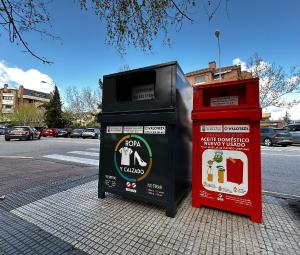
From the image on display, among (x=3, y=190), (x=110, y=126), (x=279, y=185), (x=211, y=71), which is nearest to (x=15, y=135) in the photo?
(x=3, y=190)

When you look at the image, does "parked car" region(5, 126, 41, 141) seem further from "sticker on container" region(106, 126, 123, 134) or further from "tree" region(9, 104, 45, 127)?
"tree" region(9, 104, 45, 127)

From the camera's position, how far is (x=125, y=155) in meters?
3.04

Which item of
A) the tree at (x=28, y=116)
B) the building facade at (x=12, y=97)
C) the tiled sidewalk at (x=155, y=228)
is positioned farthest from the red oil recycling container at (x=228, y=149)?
the building facade at (x=12, y=97)

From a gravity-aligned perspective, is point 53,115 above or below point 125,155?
above

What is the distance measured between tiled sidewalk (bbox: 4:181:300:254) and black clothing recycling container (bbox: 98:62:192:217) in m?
0.23

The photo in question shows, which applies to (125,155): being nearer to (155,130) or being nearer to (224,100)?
(155,130)

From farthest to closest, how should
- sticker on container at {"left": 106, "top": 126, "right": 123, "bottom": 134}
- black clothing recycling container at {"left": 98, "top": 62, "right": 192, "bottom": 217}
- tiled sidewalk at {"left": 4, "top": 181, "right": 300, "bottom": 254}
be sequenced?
1. sticker on container at {"left": 106, "top": 126, "right": 123, "bottom": 134}
2. black clothing recycling container at {"left": 98, "top": 62, "right": 192, "bottom": 217}
3. tiled sidewalk at {"left": 4, "top": 181, "right": 300, "bottom": 254}

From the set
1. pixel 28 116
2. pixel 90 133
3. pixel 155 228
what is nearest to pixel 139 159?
pixel 155 228

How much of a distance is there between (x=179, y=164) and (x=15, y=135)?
70.0 ft

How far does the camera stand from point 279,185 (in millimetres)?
4531

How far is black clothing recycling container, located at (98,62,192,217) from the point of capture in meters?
2.68

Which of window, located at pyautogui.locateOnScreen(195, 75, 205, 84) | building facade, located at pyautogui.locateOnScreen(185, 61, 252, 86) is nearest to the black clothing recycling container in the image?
building facade, located at pyautogui.locateOnScreen(185, 61, 252, 86)

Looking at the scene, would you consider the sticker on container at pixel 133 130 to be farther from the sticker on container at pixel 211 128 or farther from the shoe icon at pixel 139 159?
the sticker on container at pixel 211 128

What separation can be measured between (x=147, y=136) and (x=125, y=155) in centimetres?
48
